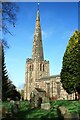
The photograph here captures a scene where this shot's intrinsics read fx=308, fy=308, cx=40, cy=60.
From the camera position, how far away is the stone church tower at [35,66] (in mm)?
109688

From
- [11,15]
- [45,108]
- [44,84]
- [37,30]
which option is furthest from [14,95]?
[11,15]

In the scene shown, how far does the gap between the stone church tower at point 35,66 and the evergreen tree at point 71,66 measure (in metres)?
58.5

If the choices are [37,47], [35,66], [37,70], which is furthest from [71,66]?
[37,47]

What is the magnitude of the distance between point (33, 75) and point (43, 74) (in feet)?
12.2

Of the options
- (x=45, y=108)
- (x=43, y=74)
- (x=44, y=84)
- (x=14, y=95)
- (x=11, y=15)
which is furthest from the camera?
(x=43, y=74)

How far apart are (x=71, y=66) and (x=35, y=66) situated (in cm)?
6261

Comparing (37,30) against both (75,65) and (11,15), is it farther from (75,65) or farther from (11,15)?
(11,15)

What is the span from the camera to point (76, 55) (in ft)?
157

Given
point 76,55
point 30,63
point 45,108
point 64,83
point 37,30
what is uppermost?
point 37,30

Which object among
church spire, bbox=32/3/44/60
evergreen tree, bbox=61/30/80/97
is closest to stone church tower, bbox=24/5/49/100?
church spire, bbox=32/3/44/60

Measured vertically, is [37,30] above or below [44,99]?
above

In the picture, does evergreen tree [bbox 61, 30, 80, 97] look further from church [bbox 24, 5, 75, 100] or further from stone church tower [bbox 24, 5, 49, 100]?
stone church tower [bbox 24, 5, 49, 100]

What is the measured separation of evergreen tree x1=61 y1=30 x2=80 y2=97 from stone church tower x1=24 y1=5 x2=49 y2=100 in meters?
58.5

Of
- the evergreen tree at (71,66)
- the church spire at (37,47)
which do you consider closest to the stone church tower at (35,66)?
the church spire at (37,47)
